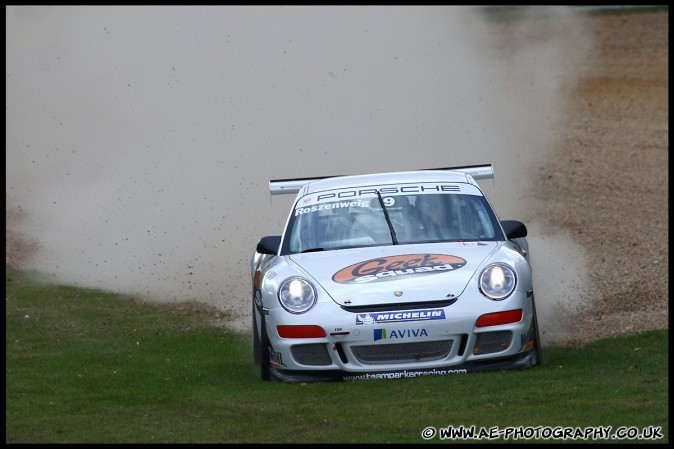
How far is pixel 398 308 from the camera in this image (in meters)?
8.95

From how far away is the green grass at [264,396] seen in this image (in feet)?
24.6

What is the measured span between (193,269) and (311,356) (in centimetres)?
709

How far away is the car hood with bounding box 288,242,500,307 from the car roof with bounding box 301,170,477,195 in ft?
3.31

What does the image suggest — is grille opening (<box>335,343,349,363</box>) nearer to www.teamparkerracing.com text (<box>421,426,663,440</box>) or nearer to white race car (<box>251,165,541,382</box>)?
white race car (<box>251,165,541,382</box>)

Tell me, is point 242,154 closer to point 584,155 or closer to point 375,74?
point 375,74

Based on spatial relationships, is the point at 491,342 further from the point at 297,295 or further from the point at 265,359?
the point at 265,359

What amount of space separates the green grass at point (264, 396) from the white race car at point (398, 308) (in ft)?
0.60

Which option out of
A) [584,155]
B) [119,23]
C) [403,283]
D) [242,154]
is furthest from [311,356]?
[584,155]

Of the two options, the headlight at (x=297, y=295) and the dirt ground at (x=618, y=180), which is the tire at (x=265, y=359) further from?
the dirt ground at (x=618, y=180)

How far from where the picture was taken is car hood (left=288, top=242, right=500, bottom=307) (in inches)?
355

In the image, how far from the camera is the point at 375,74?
2161 centimetres

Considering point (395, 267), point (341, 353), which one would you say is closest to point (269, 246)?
point (395, 267)

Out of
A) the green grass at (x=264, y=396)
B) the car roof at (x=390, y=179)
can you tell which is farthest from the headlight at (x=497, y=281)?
the car roof at (x=390, y=179)

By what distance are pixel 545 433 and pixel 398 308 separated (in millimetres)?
2083
